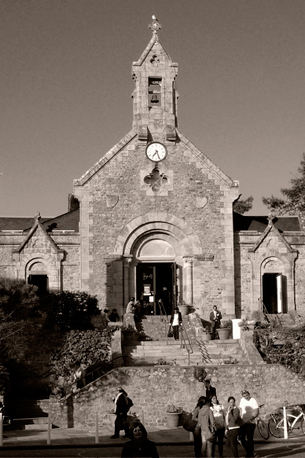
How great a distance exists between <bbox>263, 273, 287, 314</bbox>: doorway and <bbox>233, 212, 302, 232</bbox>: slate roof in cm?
247

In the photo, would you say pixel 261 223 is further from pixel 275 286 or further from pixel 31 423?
pixel 31 423

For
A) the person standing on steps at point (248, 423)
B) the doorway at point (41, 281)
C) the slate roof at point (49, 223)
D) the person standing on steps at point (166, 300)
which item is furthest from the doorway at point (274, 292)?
the person standing on steps at point (248, 423)

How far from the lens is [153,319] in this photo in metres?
35.0

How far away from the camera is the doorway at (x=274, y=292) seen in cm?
3644

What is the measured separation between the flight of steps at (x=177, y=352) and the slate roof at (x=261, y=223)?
293 inches

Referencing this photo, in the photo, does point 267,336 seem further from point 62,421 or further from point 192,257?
point 62,421

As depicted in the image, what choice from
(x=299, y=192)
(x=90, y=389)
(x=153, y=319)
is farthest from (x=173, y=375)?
(x=299, y=192)

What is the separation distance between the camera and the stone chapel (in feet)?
117

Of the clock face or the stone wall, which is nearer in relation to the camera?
the stone wall

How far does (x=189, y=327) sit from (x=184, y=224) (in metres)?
5.47

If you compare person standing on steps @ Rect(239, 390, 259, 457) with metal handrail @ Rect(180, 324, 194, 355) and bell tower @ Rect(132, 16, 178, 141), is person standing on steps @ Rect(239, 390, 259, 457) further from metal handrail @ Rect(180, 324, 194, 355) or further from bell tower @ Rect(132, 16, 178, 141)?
bell tower @ Rect(132, 16, 178, 141)

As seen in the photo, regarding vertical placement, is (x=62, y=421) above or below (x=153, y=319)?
below

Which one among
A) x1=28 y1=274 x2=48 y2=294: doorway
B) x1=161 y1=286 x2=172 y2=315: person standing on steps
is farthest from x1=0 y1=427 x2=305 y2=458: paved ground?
x1=28 y1=274 x2=48 y2=294: doorway

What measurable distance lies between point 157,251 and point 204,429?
20.8 metres
